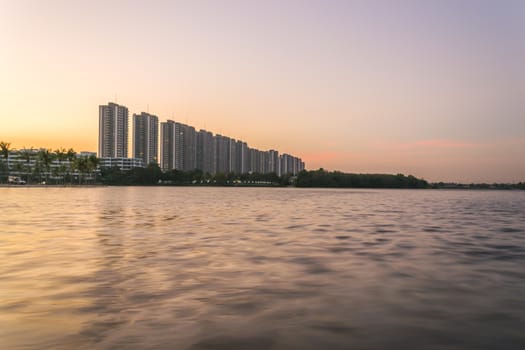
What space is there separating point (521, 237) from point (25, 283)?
20.9 meters

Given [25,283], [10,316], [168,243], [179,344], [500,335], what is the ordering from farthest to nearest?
[168,243]
[25,283]
[10,316]
[500,335]
[179,344]

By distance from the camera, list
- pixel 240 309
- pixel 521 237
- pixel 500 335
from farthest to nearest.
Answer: pixel 521 237 < pixel 240 309 < pixel 500 335

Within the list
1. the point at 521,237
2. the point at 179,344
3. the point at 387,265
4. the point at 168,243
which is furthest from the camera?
the point at 521,237

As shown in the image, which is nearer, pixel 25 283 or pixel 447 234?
pixel 25 283

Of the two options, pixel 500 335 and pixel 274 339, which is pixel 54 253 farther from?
pixel 500 335

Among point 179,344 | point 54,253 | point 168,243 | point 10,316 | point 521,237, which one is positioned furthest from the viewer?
point 521,237

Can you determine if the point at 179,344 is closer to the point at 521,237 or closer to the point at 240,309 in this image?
the point at 240,309

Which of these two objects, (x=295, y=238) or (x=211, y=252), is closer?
(x=211, y=252)

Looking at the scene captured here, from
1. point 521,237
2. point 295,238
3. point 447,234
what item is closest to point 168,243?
point 295,238

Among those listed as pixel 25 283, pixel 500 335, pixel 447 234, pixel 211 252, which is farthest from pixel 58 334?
pixel 447 234

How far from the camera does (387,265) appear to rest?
12.4 m

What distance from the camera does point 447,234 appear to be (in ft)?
70.9

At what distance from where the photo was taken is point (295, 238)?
1861 cm

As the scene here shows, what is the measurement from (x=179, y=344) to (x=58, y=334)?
1811 millimetres
